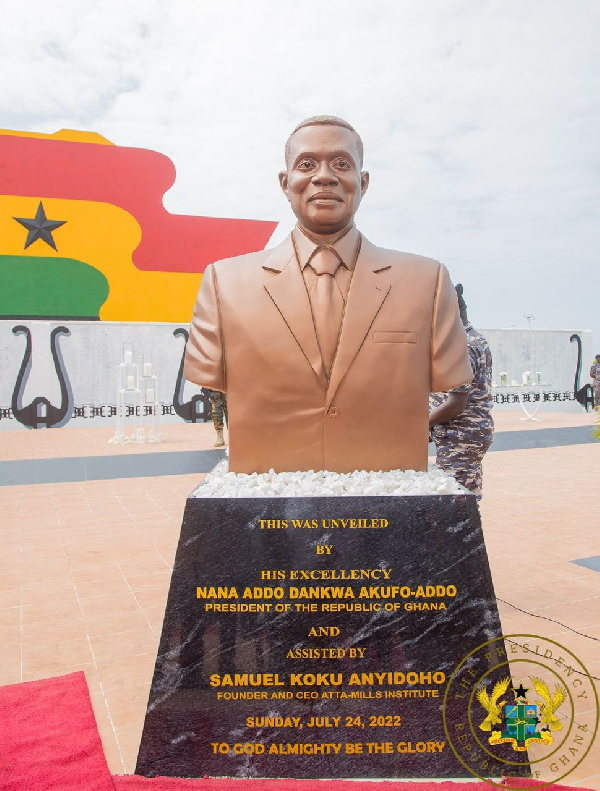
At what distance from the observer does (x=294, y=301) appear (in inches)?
83.6

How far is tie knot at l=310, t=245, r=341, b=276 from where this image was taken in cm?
215

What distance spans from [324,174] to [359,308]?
0.43 m

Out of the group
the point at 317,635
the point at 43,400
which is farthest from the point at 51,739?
the point at 43,400

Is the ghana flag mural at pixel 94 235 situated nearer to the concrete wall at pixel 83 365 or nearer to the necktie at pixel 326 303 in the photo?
the concrete wall at pixel 83 365

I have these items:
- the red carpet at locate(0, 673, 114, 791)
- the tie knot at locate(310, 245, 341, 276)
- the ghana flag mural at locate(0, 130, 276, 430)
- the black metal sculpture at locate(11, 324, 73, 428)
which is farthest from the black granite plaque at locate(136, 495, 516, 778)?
the black metal sculpture at locate(11, 324, 73, 428)

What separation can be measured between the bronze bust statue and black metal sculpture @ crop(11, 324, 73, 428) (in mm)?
10139

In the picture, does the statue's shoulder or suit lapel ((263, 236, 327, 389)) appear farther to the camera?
the statue's shoulder

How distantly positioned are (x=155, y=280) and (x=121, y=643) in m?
12.2

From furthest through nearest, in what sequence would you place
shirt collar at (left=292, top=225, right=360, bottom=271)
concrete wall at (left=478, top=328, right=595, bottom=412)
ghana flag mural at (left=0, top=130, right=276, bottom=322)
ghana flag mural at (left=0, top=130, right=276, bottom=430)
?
concrete wall at (left=478, top=328, right=595, bottom=412), ghana flag mural at (left=0, top=130, right=276, bottom=322), ghana flag mural at (left=0, top=130, right=276, bottom=430), shirt collar at (left=292, top=225, right=360, bottom=271)

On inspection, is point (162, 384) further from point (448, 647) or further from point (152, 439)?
point (448, 647)

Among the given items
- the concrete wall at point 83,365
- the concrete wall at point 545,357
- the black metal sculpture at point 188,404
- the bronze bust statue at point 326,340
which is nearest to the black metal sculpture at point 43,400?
the concrete wall at point 83,365

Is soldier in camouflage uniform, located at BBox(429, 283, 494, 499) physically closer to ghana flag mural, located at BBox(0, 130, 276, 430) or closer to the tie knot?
the tie knot

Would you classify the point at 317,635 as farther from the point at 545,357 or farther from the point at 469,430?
the point at 545,357

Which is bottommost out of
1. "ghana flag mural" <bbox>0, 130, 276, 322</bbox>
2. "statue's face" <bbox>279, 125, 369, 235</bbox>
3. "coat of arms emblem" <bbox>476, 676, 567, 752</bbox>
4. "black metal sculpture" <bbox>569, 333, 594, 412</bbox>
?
"black metal sculpture" <bbox>569, 333, 594, 412</bbox>
